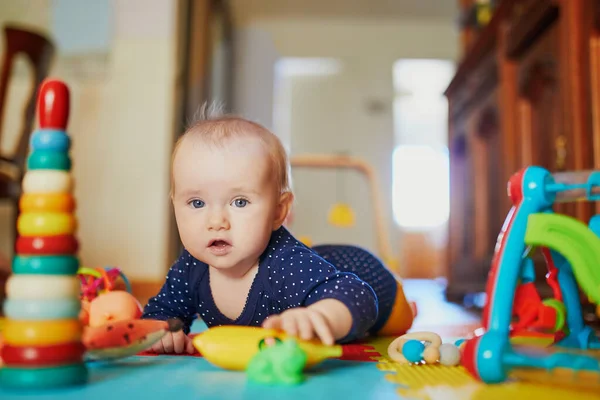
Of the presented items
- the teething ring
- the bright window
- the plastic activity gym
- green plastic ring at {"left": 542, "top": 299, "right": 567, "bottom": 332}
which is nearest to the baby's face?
the plastic activity gym

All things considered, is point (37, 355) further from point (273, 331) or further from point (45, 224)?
point (273, 331)

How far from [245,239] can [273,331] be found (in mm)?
154

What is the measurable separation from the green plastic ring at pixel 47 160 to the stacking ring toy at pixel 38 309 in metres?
0.12

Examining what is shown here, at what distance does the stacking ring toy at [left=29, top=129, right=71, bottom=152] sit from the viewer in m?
0.55

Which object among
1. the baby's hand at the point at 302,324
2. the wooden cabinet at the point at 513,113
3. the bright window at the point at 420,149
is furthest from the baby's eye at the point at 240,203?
the bright window at the point at 420,149

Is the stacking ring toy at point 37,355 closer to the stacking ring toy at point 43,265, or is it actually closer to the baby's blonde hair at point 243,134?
the stacking ring toy at point 43,265

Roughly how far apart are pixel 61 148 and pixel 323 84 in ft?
14.7

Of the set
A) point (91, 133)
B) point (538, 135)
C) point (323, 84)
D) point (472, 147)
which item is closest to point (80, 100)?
point (91, 133)

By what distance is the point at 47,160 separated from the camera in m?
0.55

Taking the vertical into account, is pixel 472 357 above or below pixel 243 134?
below

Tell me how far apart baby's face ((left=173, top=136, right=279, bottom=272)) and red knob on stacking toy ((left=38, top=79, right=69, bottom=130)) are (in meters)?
0.26

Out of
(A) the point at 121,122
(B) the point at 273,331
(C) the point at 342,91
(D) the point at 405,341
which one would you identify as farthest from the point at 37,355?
(C) the point at 342,91

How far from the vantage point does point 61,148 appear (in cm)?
56

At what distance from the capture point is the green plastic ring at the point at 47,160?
0.55 meters
